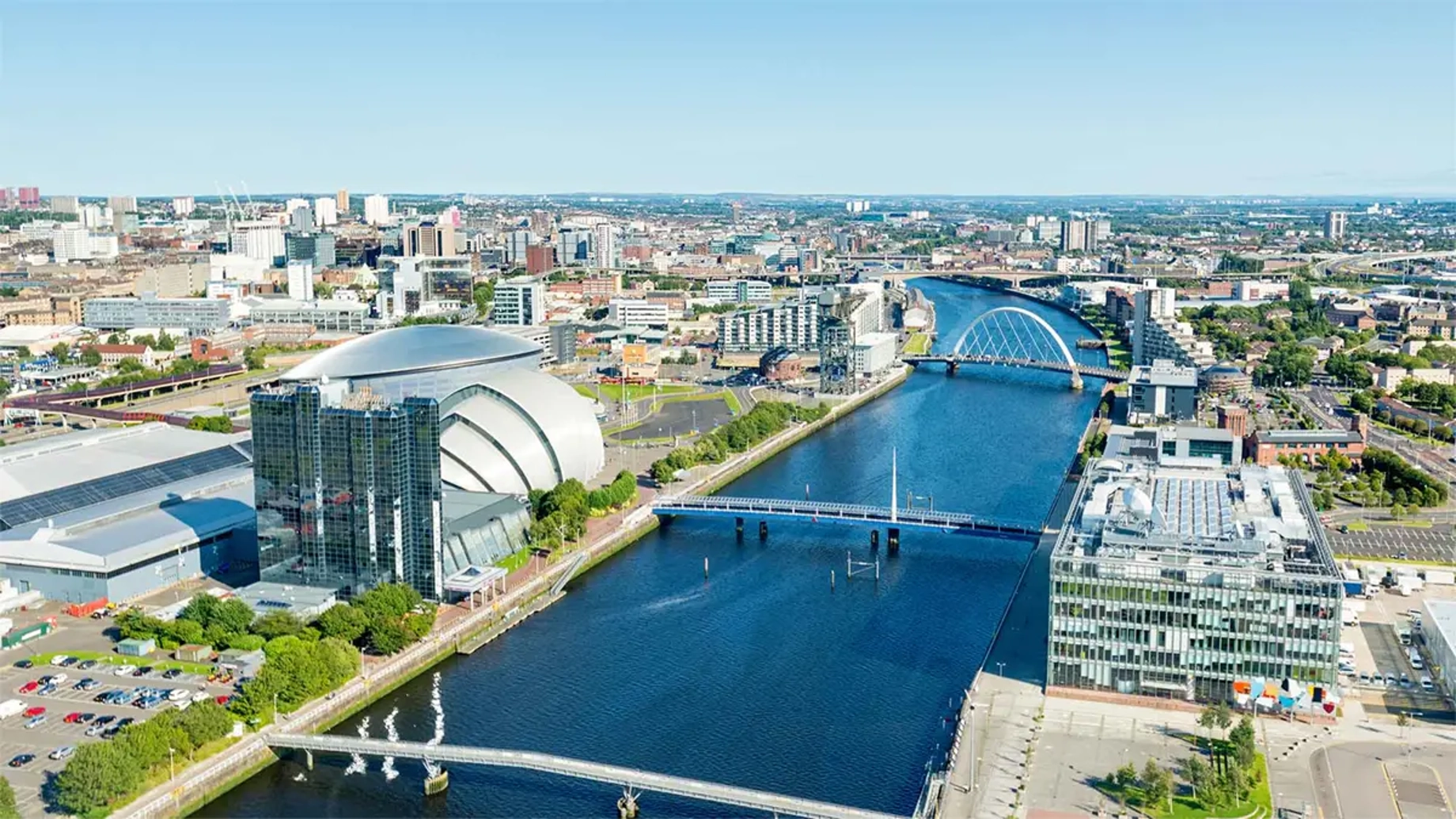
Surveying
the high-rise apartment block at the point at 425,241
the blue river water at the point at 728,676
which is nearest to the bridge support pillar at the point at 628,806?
the blue river water at the point at 728,676

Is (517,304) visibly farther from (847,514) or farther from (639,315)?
(847,514)

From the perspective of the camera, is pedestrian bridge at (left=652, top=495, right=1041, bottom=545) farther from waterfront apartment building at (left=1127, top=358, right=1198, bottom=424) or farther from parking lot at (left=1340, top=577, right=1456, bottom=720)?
waterfront apartment building at (left=1127, top=358, right=1198, bottom=424)

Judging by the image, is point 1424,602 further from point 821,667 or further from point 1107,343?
point 1107,343

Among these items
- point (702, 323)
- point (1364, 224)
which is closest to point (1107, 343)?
point (702, 323)

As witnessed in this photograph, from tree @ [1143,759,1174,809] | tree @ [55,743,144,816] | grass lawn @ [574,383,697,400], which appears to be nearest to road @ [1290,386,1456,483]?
tree @ [1143,759,1174,809]

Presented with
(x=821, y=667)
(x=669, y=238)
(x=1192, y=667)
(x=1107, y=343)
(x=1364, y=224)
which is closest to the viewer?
(x=1192, y=667)

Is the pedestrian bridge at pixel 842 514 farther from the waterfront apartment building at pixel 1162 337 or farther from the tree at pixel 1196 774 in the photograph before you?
the waterfront apartment building at pixel 1162 337
